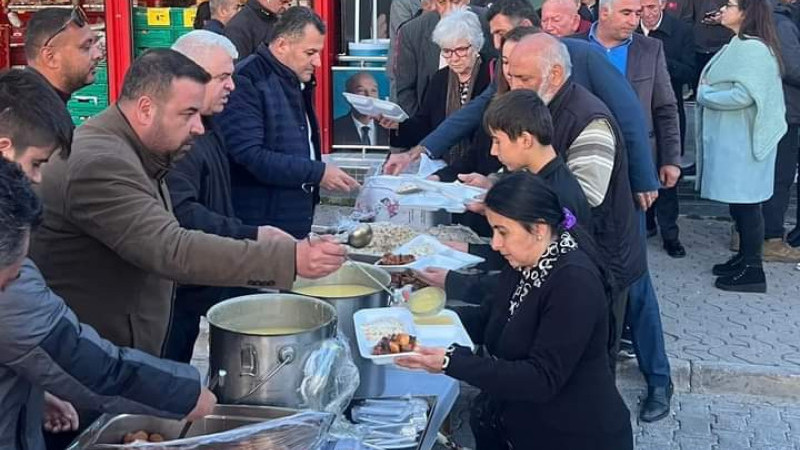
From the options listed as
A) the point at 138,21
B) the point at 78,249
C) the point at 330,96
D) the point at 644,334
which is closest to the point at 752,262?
the point at 644,334

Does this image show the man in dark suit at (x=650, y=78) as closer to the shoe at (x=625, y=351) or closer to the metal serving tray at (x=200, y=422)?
Result: the shoe at (x=625, y=351)

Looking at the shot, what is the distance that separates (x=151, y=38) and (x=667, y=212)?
5.25 metres

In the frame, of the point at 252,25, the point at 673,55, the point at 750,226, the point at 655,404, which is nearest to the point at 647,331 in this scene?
the point at 655,404

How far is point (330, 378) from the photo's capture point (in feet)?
8.21

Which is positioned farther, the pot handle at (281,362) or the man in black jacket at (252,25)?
the man in black jacket at (252,25)

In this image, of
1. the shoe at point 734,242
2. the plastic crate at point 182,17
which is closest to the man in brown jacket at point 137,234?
the shoe at point 734,242

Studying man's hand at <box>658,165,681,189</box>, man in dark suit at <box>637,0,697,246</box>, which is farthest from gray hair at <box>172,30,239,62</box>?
man in dark suit at <box>637,0,697,246</box>

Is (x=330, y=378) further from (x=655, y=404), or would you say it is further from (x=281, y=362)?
(x=655, y=404)

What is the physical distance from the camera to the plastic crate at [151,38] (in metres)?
9.21

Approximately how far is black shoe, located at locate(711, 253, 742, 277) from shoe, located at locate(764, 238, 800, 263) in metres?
0.53

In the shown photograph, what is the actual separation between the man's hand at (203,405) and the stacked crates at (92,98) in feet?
25.3

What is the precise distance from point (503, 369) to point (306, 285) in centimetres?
86

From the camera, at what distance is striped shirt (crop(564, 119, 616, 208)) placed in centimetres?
369

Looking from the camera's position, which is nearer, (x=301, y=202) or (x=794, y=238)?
(x=301, y=202)
